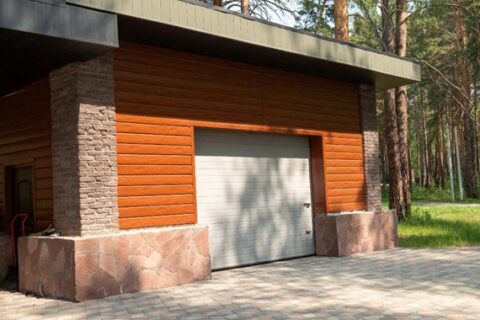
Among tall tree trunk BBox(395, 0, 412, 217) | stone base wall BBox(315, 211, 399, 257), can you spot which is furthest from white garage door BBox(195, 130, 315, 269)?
tall tree trunk BBox(395, 0, 412, 217)

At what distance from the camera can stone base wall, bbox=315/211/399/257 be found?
36.0 feet

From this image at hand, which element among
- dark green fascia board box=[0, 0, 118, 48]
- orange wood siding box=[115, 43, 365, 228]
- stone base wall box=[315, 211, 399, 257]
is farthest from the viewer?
stone base wall box=[315, 211, 399, 257]

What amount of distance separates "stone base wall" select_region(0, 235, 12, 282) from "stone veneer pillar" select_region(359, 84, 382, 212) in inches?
306

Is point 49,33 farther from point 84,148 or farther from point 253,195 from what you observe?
point 253,195

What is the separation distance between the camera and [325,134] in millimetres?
11500

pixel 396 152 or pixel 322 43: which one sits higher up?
pixel 322 43

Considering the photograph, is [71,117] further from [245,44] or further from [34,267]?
[245,44]

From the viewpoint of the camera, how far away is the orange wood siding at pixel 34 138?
8.38 m

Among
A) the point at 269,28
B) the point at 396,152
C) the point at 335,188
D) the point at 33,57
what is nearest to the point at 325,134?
the point at 335,188

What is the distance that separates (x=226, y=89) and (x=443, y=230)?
7.80 m

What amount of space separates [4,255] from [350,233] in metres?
6.79

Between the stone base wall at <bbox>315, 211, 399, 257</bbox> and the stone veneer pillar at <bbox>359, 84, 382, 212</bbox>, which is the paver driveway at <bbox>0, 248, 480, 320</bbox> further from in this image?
the stone veneer pillar at <bbox>359, 84, 382, 212</bbox>

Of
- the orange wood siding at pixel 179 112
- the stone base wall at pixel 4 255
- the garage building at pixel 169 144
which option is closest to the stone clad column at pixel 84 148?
the garage building at pixel 169 144

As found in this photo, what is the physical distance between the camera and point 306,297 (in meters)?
6.80
